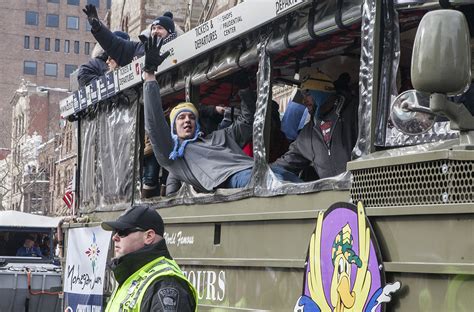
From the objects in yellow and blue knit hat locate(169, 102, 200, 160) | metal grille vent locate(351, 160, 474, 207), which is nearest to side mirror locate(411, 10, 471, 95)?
metal grille vent locate(351, 160, 474, 207)

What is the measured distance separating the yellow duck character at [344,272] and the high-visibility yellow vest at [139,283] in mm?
743

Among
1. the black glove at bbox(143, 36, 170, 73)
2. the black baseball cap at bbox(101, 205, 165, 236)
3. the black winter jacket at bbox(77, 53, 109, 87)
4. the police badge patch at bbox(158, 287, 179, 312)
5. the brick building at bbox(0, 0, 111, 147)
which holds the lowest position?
the police badge patch at bbox(158, 287, 179, 312)

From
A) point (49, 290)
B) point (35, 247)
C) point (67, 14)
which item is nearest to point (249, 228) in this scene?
point (49, 290)

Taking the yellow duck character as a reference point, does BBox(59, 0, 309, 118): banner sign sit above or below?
above

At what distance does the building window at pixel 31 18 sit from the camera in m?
103

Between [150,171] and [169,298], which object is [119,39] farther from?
[169,298]

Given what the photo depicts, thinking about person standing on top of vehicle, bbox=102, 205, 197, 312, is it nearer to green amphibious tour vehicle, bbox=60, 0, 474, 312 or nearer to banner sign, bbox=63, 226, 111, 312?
green amphibious tour vehicle, bbox=60, 0, 474, 312

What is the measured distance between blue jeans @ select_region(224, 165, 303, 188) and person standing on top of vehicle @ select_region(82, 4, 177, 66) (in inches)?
90.4

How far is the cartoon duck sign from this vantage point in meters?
4.45

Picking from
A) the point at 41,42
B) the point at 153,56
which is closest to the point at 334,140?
the point at 153,56

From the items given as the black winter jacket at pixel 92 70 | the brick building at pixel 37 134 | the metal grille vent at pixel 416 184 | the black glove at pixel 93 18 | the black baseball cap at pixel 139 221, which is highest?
the brick building at pixel 37 134

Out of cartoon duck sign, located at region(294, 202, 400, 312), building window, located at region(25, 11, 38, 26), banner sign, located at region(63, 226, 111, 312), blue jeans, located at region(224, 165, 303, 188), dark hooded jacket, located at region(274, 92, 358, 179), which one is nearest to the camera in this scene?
cartoon duck sign, located at region(294, 202, 400, 312)

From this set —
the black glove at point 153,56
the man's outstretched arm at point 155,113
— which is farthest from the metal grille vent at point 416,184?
the black glove at point 153,56

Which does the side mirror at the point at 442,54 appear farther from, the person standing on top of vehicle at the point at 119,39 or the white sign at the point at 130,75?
the person standing on top of vehicle at the point at 119,39
